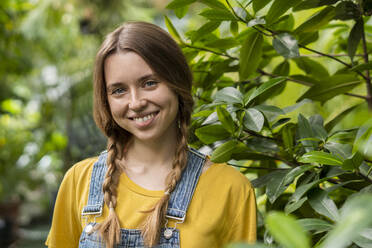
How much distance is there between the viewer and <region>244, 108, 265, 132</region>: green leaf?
2.33ft

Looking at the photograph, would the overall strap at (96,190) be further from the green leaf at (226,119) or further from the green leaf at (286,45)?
the green leaf at (286,45)

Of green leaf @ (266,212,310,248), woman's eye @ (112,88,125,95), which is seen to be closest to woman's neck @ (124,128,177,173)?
woman's eye @ (112,88,125,95)

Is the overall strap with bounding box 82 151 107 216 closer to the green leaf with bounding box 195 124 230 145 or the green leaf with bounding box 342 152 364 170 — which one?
the green leaf with bounding box 195 124 230 145

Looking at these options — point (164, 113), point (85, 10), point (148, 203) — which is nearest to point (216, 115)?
point (164, 113)

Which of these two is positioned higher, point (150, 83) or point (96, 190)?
point (150, 83)

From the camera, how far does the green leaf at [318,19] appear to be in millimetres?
812

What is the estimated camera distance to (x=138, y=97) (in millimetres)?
750

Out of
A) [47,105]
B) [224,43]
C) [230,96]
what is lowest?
[47,105]

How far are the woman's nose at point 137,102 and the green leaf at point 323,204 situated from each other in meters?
0.32

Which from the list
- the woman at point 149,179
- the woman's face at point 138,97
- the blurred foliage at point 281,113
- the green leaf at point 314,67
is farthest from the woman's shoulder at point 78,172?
the green leaf at point 314,67

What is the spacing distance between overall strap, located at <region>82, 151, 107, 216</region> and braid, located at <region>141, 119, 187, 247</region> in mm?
95

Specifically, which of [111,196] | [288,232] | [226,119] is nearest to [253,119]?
[226,119]

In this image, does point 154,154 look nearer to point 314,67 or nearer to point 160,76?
point 160,76

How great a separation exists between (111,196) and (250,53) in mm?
382
